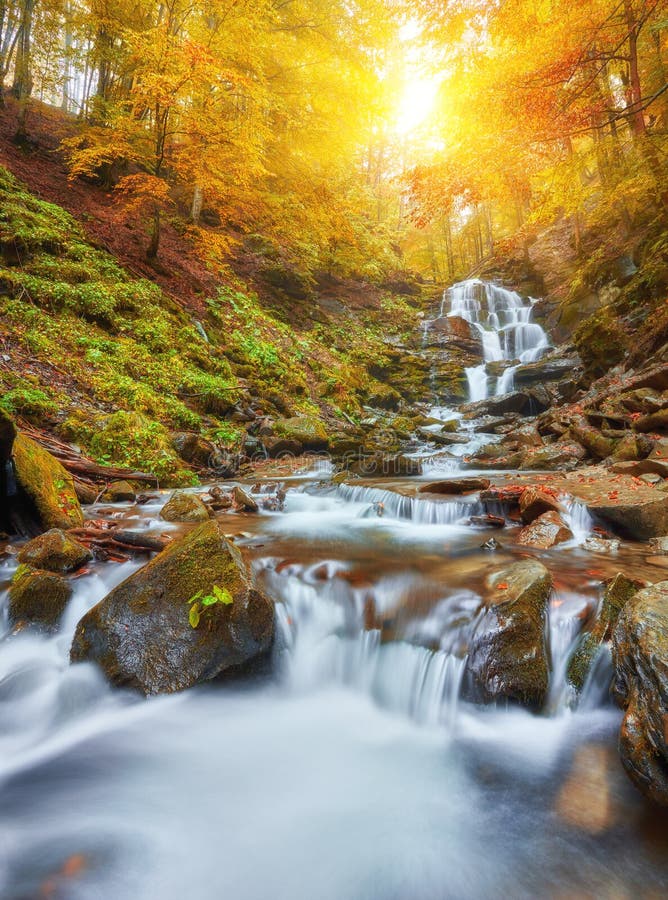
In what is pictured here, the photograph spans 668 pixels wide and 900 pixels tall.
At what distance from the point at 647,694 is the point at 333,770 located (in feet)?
5.72

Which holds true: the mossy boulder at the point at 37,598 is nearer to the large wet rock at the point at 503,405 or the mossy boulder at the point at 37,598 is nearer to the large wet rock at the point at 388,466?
the large wet rock at the point at 388,466

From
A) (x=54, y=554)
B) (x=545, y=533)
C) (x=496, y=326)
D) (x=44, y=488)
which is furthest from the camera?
(x=496, y=326)

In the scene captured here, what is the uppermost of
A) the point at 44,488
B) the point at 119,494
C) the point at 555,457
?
the point at 555,457

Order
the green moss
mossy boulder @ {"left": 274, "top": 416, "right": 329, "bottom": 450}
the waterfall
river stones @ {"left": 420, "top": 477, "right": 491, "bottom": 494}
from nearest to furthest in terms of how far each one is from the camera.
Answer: river stones @ {"left": 420, "top": 477, "right": 491, "bottom": 494}, the green moss, mossy boulder @ {"left": 274, "top": 416, "right": 329, "bottom": 450}, the waterfall

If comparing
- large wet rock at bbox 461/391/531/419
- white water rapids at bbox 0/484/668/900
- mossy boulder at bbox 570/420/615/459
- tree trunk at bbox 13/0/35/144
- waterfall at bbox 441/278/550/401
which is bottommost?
white water rapids at bbox 0/484/668/900

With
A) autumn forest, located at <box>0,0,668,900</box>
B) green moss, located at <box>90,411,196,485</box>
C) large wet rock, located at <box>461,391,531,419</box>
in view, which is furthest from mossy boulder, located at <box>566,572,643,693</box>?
large wet rock, located at <box>461,391,531,419</box>

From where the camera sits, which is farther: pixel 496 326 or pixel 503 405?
pixel 496 326


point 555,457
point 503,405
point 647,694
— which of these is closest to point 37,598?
point 647,694

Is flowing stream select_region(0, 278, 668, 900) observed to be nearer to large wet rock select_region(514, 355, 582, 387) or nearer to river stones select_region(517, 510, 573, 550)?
river stones select_region(517, 510, 573, 550)

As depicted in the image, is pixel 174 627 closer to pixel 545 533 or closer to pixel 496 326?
pixel 545 533

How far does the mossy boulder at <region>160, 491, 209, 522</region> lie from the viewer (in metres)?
5.38

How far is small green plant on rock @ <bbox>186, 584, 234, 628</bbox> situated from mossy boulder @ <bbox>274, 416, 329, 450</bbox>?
782 cm

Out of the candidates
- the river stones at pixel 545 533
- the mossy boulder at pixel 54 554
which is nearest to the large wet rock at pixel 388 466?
the river stones at pixel 545 533

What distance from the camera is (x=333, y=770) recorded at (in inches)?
100
